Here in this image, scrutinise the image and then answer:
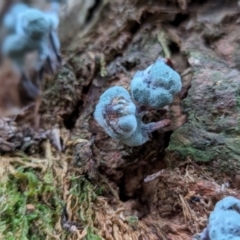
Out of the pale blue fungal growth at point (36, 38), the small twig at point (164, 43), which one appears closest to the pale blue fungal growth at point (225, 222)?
the small twig at point (164, 43)

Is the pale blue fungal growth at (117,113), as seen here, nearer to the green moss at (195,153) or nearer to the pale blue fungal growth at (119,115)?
the pale blue fungal growth at (119,115)

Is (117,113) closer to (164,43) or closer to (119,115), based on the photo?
(119,115)

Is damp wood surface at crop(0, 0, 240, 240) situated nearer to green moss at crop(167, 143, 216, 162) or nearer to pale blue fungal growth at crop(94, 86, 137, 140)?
green moss at crop(167, 143, 216, 162)

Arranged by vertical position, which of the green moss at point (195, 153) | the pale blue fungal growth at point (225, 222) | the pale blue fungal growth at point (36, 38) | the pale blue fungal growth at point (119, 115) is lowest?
the pale blue fungal growth at point (225, 222)

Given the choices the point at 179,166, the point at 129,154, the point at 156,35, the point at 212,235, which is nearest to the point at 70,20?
the point at 156,35

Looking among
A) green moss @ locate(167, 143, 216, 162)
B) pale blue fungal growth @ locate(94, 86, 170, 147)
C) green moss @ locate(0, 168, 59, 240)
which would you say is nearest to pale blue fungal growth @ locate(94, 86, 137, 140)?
pale blue fungal growth @ locate(94, 86, 170, 147)

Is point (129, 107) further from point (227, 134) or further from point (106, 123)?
point (227, 134)
